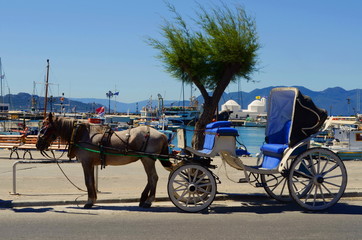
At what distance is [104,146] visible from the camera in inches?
361

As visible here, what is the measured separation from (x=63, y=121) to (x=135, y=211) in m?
2.39

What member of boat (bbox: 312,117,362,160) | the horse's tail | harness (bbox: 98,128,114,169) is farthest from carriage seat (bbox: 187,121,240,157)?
boat (bbox: 312,117,362,160)

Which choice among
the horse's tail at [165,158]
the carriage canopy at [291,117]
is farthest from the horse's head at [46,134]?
the carriage canopy at [291,117]

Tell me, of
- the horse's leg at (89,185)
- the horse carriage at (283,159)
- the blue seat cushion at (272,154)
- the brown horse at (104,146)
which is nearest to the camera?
the horse carriage at (283,159)

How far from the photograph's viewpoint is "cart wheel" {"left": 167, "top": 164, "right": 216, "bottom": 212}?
28.1 ft

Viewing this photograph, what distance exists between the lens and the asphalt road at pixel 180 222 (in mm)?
7027

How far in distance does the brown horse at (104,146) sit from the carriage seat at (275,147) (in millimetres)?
2114

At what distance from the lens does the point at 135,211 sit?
879cm

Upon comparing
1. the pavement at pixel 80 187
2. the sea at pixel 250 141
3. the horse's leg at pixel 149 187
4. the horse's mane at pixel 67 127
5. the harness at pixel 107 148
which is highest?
the horse's mane at pixel 67 127

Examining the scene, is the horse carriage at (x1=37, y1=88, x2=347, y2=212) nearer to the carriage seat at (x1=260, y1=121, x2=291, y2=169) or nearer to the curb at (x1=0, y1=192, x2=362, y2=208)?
the carriage seat at (x1=260, y1=121, x2=291, y2=169)

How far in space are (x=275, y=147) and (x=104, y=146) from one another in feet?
11.5

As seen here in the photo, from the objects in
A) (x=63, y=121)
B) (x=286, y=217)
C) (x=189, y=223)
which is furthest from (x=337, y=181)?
(x=63, y=121)

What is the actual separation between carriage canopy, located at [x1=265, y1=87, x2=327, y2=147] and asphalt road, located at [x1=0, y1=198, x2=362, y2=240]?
148 centimetres

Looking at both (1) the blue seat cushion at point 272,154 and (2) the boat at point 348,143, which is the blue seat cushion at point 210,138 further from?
(2) the boat at point 348,143
